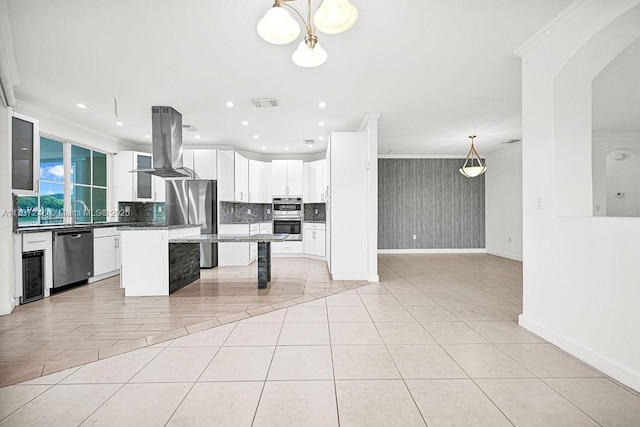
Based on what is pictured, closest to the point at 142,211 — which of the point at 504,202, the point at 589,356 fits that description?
the point at 589,356

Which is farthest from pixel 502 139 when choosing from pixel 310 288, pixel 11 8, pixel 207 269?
Answer: pixel 11 8

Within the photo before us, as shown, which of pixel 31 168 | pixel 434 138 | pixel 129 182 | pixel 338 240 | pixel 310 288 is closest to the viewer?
pixel 31 168

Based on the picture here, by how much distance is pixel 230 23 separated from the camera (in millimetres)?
2402

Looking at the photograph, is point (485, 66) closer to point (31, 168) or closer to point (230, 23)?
point (230, 23)

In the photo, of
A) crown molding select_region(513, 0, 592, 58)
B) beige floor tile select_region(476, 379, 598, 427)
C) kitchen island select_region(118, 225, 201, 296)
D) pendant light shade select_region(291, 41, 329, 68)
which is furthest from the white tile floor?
crown molding select_region(513, 0, 592, 58)

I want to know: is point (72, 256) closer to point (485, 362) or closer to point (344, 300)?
point (344, 300)

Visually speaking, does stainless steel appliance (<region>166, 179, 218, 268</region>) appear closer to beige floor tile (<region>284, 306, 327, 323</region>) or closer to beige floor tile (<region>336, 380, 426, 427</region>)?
beige floor tile (<region>284, 306, 327, 323</region>)

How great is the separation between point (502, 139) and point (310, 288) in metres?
5.22

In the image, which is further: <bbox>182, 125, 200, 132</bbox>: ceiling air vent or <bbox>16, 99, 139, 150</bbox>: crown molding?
<bbox>182, 125, 200, 132</bbox>: ceiling air vent

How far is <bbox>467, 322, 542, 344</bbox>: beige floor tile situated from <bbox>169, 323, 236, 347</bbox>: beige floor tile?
229cm

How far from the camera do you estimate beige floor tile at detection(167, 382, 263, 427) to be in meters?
1.52

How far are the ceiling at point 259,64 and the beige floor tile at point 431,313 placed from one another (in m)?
2.65

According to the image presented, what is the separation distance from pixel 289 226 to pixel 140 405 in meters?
5.74

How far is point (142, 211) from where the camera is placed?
622 cm
